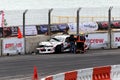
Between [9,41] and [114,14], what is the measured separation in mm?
24677

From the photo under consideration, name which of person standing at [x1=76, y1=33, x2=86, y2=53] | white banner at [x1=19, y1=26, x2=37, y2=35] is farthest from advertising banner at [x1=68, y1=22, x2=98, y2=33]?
person standing at [x1=76, y1=33, x2=86, y2=53]

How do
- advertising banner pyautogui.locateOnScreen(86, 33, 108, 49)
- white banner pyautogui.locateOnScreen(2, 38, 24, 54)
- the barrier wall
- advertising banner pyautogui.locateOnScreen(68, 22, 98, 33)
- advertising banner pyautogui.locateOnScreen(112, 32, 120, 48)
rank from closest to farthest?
white banner pyautogui.locateOnScreen(2, 38, 24, 54) < the barrier wall < advertising banner pyautogui.locateOnScreen(86, 33, 108, 49) < advertising banner pyautogui.locateOnScreen(112, 32, 120, 48) < advertising banner pyautogui.locateOnScreen(68, 22, 98, 33)

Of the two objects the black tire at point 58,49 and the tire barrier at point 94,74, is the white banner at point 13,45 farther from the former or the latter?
the tire barrier at point 94,74

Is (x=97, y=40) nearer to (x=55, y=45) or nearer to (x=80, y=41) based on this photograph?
(x=80, y=41)

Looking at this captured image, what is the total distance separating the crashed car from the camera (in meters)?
29.4

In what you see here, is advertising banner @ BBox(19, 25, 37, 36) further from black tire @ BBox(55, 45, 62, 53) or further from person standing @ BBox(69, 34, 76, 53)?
person standing @ BBox(69, 34, 76, 53)

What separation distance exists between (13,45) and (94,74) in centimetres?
1607

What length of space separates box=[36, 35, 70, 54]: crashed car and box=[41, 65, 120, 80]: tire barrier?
49.0 ft

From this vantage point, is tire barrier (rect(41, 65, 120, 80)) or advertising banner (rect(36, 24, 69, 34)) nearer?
tire barrier (rect(41, 65, 120, 80))

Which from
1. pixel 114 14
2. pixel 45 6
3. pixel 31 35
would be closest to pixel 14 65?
pixel 31 35

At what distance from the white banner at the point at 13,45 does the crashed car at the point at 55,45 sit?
1.12 metres

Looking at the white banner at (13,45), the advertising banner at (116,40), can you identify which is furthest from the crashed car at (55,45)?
the advertising banner at (116,40)

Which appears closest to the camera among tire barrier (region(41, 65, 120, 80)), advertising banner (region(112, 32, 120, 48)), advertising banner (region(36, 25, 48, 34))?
tire barrier (region(41, 65, 120, 80))

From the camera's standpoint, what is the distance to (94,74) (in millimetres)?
13414
